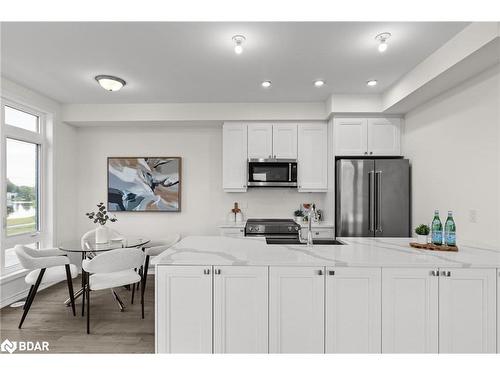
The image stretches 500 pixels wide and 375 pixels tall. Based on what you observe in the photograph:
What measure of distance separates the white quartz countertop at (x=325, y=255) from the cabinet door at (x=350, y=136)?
1.77 m

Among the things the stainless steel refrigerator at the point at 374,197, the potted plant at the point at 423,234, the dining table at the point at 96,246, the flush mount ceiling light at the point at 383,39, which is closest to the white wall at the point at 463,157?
the stainless steel refrigerator at the point at 374,197

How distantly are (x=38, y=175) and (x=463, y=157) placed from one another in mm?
5222

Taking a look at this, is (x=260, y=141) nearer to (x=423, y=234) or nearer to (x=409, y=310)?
(x=423, y=234)

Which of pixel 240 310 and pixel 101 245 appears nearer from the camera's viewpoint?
pixel 240 310

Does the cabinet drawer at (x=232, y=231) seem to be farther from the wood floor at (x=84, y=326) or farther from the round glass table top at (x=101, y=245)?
the wood floor at (x=84, y=326)

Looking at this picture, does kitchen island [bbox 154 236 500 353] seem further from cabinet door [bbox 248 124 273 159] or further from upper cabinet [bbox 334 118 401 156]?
cabinet door [bbox 248 124 273 159]

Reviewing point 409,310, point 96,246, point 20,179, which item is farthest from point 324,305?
point 20,179

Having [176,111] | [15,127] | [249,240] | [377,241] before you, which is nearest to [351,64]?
[377,241]

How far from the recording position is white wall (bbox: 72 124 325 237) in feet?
14.8

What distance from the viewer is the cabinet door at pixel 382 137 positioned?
380 cm

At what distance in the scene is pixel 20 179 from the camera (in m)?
3.52

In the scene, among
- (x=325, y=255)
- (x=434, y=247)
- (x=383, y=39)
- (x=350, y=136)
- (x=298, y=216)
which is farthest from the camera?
(x=298, y=216)

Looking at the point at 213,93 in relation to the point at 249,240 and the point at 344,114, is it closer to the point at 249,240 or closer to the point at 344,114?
the point at 344,114

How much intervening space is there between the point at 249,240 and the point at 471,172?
7.23 ft
